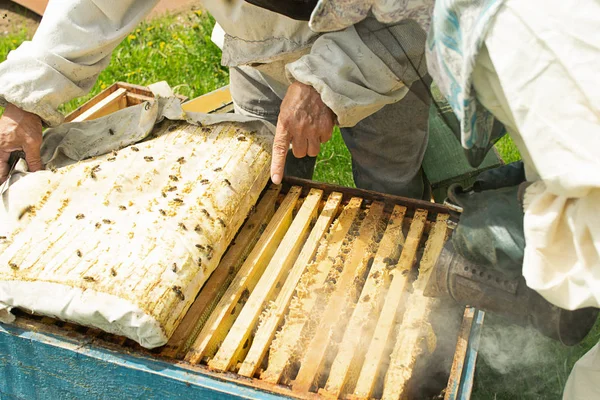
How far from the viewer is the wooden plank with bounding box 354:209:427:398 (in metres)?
1.62

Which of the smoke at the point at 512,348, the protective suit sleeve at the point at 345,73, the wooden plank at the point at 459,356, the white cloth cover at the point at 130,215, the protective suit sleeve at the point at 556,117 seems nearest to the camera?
the protective suit sleeve at the point at 556,117

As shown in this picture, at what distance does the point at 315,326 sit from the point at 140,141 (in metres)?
1.03

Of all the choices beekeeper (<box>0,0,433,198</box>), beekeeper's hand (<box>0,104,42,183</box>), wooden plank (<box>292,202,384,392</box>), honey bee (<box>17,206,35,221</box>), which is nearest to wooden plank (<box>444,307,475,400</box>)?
wooden plank (<box>292,202,384,392</box>)

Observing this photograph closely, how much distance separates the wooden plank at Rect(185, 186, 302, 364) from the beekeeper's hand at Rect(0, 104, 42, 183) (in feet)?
2.95

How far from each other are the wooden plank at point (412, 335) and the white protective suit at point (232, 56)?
0.58 metres

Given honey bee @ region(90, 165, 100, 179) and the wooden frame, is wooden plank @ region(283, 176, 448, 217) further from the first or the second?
honey bee @ region(90, 165, 100, 179)

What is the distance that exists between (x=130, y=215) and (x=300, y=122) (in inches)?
25.8

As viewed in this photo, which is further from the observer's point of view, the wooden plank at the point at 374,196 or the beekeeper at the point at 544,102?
the wooden plank at the point at 374,196

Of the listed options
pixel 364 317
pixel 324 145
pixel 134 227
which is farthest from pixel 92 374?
pixel 324 145

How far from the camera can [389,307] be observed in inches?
72.6

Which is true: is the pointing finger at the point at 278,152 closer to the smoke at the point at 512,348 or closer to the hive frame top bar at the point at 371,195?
the hive frame top bar at the point at 371,195

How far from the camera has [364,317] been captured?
5.92 feet

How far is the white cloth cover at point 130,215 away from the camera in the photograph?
167 cm

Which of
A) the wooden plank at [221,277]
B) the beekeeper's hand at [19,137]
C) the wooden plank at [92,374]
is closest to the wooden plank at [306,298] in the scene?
the wooden plank at [92,374]
